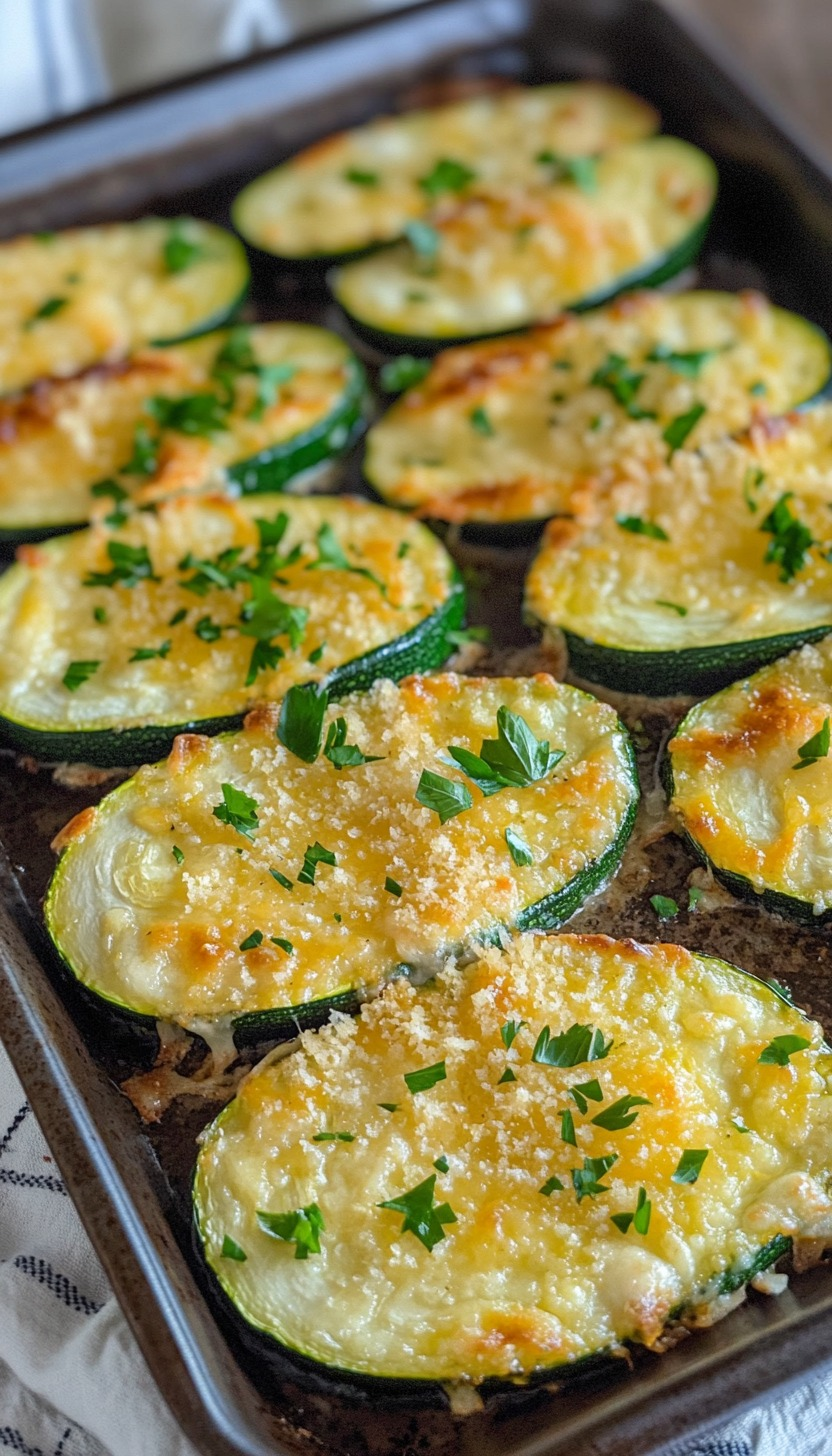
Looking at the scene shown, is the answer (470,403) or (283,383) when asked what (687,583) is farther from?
(283,383)

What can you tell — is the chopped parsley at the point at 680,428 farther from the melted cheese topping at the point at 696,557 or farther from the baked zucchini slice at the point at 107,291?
the baked zucchini slice at the point at 107,291

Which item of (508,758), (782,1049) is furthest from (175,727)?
(782,1049)

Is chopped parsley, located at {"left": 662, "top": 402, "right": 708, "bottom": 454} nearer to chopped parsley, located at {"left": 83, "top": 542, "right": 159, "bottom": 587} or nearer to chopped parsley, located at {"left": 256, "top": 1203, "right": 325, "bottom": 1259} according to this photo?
chopped parsley, located at {"left": 83, "top": 542, "right": 159, "bottom": 587}

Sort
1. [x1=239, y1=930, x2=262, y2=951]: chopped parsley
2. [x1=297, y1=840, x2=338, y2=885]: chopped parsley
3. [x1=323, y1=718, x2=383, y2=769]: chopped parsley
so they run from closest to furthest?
[x1=239, y1=930, x2=262, y2=951]: chopped parsley, [x1=297, y1=840, x2=338, y2=885]: chopped parsley, [x1=323, y1=718, x2=383, y2=769]: chopped parsley

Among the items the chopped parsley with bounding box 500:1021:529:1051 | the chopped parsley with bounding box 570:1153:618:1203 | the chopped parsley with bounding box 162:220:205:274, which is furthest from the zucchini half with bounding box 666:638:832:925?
the chopped parsley with bounding box 162:220:205:274

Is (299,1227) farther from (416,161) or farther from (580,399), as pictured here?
(416,161)

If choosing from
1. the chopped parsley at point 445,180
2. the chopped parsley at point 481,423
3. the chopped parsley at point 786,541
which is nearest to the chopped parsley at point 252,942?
the chopped parsley at point 786,541

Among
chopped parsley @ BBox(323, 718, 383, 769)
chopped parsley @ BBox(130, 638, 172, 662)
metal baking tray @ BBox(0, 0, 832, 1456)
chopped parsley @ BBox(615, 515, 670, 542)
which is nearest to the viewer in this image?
metal baking tray @ BBox(0, 0, 832, 1456)

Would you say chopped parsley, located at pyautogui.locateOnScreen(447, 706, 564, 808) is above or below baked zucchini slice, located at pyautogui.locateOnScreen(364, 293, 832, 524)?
below
